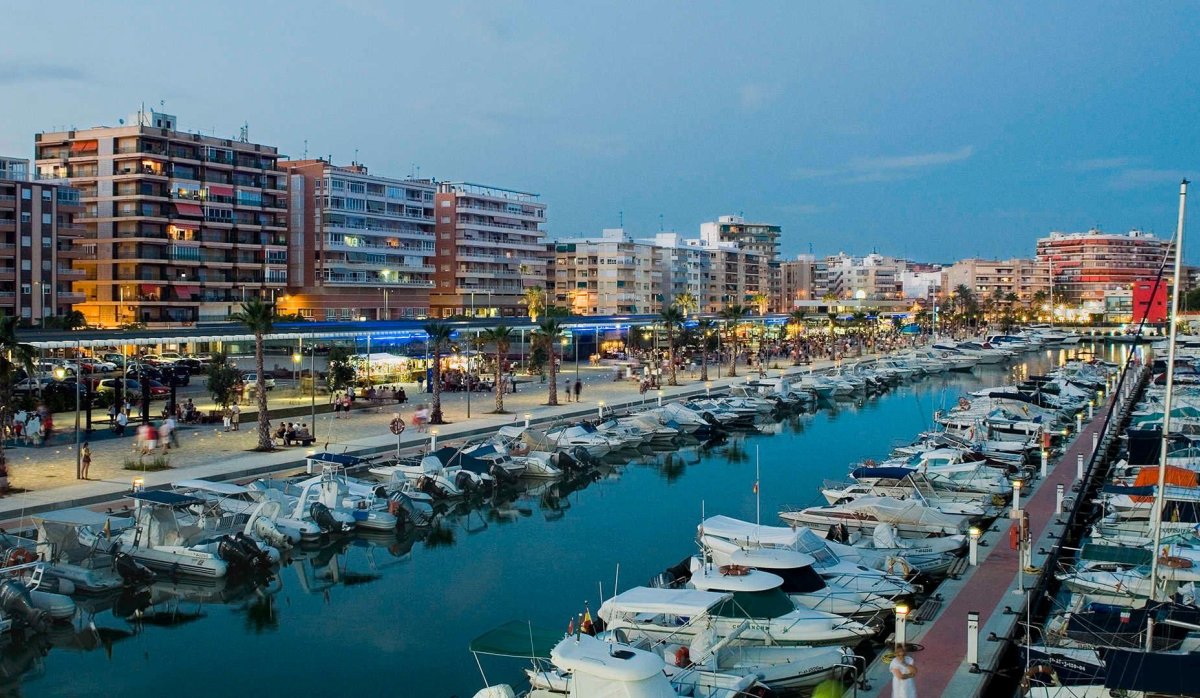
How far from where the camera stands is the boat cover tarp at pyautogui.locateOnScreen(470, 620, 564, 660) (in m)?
19.0

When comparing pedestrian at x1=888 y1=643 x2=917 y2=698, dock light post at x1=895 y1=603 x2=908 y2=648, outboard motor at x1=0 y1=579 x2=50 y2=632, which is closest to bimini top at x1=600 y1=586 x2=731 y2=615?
dock light post at x1=895 y1=603 x2=908 y2=648

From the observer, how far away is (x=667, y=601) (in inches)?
794

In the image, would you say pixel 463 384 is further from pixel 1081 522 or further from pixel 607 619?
pixel 607 619

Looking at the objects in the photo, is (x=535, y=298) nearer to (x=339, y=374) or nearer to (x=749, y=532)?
(x=339, y=374)

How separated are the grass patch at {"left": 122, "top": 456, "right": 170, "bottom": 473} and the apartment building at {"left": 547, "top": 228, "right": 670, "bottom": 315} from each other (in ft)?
381

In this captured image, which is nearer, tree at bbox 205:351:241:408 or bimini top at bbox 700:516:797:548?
bimini top at bbox 700:516:797:548

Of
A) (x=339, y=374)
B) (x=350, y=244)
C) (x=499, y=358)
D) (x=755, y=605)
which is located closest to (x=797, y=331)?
(x=350, y=244)

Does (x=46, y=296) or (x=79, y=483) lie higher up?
(x=46, y=296)

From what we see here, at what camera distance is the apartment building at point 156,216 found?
309ft

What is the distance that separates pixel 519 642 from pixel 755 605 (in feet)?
15.3

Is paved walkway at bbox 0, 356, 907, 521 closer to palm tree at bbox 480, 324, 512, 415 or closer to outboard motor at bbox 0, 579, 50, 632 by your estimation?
palm tree at bbox 480, 324, 512, 415

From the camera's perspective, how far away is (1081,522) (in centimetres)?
3312

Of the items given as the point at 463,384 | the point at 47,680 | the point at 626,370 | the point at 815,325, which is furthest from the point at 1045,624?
the point at 815,325

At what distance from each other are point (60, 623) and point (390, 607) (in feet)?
23.9
